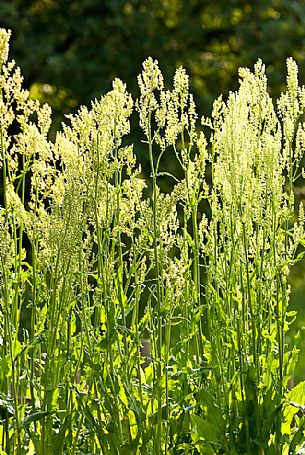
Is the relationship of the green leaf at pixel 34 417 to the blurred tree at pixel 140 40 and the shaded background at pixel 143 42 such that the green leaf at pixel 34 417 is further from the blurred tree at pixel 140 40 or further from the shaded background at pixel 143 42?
the blurred tree at pixel 140 40

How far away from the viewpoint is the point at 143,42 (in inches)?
372

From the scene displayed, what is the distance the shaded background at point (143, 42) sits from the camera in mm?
9273

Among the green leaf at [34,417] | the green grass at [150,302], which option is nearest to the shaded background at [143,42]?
the green grass at [150,302]

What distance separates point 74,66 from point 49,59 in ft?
1.00

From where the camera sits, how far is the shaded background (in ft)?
30.4

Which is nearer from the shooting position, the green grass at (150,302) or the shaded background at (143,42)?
the green grass at (150,302)

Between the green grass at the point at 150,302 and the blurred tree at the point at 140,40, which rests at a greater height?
the blurred tree at the point at 140,40

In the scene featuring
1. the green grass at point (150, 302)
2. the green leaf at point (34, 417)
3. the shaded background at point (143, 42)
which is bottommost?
the green leaf at point (34, 417)

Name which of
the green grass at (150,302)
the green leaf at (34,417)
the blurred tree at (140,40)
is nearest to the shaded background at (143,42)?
the blurred tree at (140,40)

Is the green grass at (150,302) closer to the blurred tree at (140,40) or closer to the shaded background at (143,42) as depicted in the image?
the shaded background at (143,42)

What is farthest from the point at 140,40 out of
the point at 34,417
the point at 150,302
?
the point at 34,417

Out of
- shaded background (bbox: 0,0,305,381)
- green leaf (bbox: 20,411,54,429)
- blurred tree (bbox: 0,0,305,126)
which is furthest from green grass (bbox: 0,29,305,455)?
blurred tree (bbox: 0,0,305,126)

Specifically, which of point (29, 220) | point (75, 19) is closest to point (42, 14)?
point (75, 19)

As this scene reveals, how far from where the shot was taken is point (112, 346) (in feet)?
10.3
